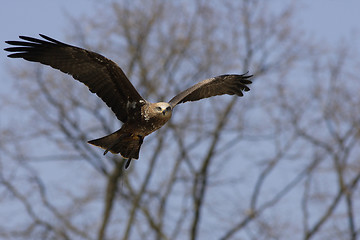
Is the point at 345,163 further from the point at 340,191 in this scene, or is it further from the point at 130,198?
the point at 130,198

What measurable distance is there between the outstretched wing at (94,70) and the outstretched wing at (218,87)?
0.66 m

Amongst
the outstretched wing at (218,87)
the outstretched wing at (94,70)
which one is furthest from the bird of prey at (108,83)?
the outstretched wing at (218,87)

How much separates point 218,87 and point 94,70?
59.1 inches

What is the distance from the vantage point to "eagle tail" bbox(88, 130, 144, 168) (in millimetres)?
6996

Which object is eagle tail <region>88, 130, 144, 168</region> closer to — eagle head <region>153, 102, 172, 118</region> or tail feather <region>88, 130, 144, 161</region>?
tail feather <region>88, 130, 144, 161</region>

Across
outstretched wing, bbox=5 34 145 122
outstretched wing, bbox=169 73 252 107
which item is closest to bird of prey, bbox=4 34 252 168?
outstretched wing, bbox=5 34 145 122

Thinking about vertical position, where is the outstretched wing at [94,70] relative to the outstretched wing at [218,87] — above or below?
below

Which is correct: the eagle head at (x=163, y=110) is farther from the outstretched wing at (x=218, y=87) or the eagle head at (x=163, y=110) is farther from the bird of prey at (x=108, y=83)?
the outstretched wing at (x=218, y=87)

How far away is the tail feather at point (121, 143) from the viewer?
23.0ft

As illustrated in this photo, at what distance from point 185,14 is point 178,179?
4.38 meters

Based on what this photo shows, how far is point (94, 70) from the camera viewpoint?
7.11 meters

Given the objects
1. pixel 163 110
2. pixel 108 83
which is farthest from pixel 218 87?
pixel 163 110

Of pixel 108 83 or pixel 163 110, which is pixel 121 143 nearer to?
pixel 108 83

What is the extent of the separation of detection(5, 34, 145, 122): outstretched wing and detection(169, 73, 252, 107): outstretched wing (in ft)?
2.16
